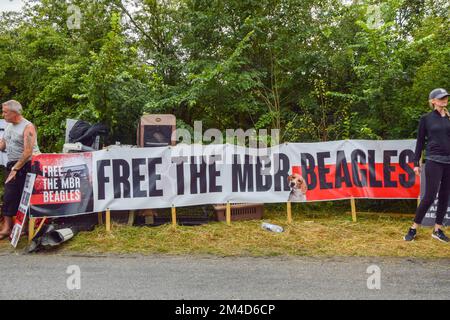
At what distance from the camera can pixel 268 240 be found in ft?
20.3

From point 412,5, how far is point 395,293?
13389 millimetres

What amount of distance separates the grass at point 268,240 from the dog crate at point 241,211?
20cm

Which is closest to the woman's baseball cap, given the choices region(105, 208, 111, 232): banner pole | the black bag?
region(105, 208, 111, 232): banner pole

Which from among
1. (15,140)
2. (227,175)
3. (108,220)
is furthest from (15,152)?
(227,175)

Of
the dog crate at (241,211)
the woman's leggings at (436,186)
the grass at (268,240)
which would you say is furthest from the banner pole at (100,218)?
the woman's leggings at (436,186)

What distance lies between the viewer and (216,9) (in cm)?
971

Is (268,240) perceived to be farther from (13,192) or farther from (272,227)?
(13,192)

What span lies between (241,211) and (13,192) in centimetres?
391

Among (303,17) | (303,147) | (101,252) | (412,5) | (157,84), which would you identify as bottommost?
(101,252)

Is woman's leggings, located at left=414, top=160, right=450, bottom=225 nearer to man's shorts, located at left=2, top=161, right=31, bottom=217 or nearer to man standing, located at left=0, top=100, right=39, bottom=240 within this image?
man standing, located at left=0, top=100, right=39, bottom=240

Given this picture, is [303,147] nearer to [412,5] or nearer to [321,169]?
[321,169]

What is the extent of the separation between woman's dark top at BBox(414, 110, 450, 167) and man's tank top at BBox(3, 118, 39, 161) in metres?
6.10
